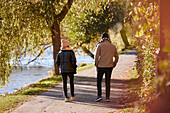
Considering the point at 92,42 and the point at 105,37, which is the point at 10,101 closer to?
the point at 105,37

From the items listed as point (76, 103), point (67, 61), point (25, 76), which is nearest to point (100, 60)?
point (67, 61)

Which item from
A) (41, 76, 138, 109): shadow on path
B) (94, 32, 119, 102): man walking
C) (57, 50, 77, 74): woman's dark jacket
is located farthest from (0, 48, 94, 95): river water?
(94, 32, 119, 102): man walking

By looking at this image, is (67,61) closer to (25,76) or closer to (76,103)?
(76,103)

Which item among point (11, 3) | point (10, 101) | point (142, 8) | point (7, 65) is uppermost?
point (11, 3)

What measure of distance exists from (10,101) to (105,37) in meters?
4.10

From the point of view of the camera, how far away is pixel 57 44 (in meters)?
16.5

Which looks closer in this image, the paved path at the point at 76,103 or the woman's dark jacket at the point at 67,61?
the paved path at the point at 76,103

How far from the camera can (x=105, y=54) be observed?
8.71 m

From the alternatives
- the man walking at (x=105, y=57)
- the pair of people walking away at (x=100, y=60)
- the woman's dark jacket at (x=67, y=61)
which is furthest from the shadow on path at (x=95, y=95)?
the woman's dark jacket at (x=67, y=61)

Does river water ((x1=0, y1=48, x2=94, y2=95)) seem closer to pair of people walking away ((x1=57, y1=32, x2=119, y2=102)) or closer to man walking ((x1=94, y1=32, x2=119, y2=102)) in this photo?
pair of people walking away ((x1=57, y1=32, x2=119, y2=102))

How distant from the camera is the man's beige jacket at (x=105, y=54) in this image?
8672 mm

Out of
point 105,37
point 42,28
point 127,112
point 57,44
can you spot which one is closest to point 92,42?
point 57,44

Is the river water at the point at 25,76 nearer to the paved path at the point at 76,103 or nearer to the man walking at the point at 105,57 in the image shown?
the paved path at the point at 76,103

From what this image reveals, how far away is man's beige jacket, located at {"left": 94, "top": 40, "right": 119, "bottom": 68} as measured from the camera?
867 cm
